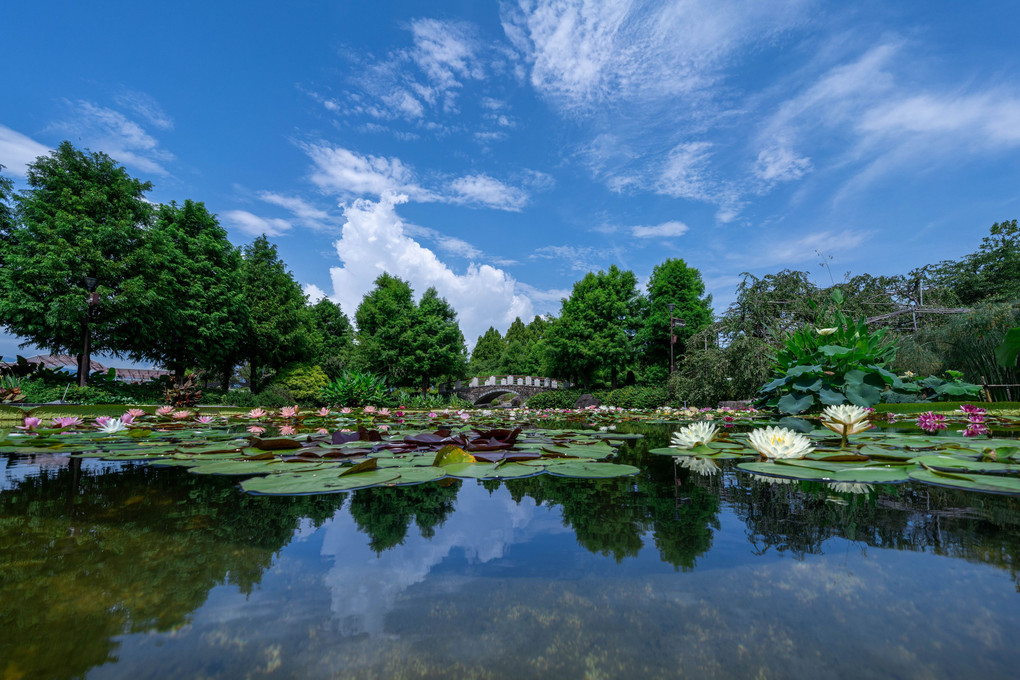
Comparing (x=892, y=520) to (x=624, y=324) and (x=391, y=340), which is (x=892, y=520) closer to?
(x=391, y=340)

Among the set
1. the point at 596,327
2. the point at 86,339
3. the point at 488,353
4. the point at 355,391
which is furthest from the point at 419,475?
the point at 488,353

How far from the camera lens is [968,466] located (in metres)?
1.88

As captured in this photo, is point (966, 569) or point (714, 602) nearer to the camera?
point (714, 602)

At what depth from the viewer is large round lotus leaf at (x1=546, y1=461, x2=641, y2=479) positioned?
1888 millimetres

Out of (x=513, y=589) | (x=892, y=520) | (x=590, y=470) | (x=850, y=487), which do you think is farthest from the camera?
(x=590, y=470)

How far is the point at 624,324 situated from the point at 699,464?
22305 mm

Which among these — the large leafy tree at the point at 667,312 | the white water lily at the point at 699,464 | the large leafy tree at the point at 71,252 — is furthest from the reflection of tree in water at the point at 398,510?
the large leafy tree at the point at 667,312

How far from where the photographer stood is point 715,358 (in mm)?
11773

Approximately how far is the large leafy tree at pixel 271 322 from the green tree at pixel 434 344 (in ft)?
17.9

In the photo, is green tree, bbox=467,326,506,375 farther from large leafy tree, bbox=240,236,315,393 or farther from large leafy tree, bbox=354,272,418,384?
large leafy tree, bbox=240,236,315,393

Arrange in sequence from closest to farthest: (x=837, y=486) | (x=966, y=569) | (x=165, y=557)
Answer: (x=966, y=569) → (x=165, y=557) → (x=837, y=486)

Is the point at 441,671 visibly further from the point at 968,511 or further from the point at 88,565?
the point at 968,511

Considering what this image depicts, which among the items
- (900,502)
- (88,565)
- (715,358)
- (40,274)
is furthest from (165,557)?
(40,274)

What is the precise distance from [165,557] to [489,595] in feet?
2.48
